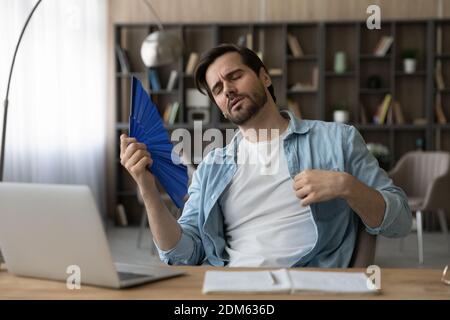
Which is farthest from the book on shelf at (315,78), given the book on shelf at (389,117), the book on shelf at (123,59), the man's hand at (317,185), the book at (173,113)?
the man's hand at (317,185)

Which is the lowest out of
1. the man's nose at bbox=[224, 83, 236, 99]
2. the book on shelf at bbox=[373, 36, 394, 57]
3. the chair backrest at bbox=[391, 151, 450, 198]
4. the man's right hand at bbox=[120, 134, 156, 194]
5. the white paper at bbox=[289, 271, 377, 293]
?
the chair backrest at bbox=[391, 151, 450, 198]

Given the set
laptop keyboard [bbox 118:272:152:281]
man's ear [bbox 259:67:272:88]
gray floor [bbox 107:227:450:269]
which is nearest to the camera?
laptop keyboard [bbox 118:272:152:281]

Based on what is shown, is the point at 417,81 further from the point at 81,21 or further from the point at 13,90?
the point at 13,90

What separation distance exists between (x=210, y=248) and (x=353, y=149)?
0.49 m

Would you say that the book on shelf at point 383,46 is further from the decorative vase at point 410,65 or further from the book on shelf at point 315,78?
the book on shelf at point 315,78

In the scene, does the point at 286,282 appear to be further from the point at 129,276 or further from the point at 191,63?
the point at 191,63

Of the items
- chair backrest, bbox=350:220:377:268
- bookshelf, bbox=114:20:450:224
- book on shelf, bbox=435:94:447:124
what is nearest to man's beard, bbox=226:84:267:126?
chair backrest, bbox=350:220:377:268

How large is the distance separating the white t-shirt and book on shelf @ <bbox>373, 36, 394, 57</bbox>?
5244mm

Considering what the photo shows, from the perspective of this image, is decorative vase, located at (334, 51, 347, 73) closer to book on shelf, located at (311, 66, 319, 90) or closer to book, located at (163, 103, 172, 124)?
book on shelf, located at (311, 66, 319, 90)

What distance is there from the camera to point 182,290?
1.32 metres

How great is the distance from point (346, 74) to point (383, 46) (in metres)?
0.47

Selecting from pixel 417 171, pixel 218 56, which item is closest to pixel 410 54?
pixel 417 171

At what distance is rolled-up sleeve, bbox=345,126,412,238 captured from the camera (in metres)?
1.72
